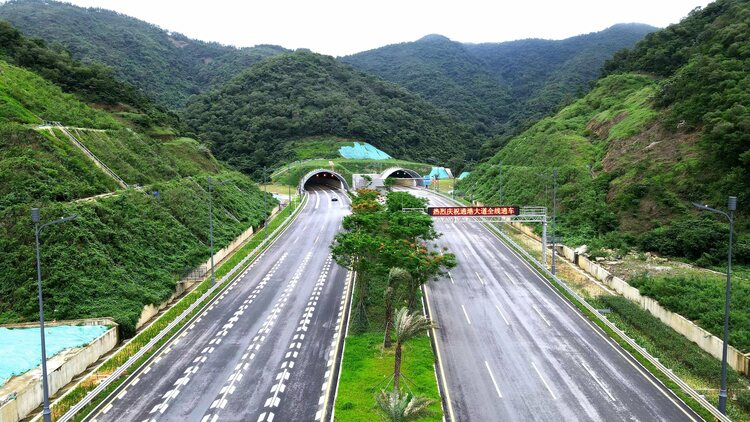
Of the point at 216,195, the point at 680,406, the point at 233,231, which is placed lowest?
the point at 680,406

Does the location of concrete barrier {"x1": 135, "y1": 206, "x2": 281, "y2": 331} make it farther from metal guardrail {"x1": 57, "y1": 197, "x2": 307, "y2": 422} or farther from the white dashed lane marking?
the white dashed lane marking

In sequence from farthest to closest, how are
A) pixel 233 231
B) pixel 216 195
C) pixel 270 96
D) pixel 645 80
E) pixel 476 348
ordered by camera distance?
pixel 270 96, pixel 645 80, pixel 216 195, pixel 233 231, pixel 476 348

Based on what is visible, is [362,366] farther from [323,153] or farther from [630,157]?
[323,153]

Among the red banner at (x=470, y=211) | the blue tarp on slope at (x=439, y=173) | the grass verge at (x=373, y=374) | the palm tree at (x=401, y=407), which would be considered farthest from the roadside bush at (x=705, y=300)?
the blue tarp on slope at (x=439, y=173)

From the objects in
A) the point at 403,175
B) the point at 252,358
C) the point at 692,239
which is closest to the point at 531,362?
the point at 252,358

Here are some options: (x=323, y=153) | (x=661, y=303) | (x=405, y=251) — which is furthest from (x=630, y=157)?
(x=323, y=153)

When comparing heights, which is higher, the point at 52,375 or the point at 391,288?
the point at 391,288

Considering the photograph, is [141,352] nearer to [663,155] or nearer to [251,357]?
[251,357]
